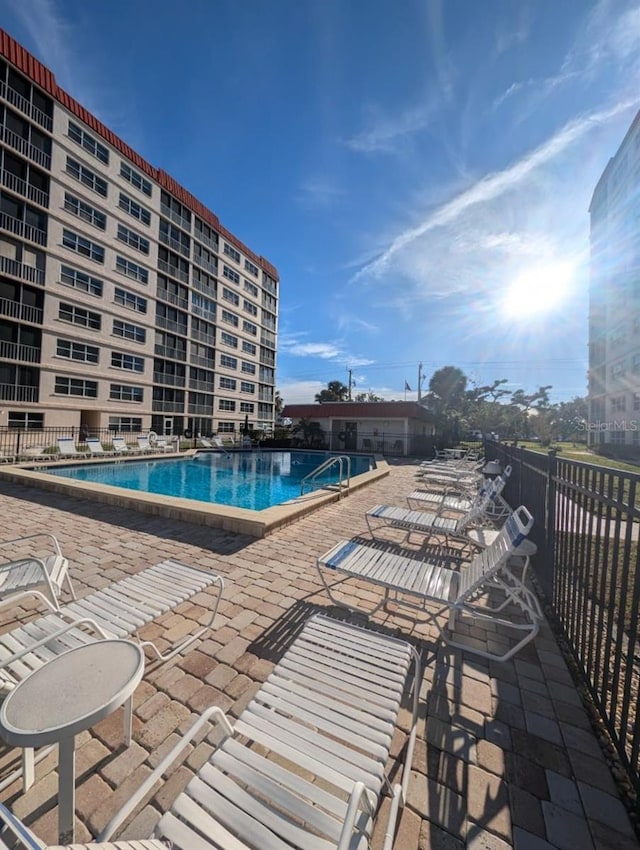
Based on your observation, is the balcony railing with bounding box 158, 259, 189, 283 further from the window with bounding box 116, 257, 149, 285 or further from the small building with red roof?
the small building with red roof

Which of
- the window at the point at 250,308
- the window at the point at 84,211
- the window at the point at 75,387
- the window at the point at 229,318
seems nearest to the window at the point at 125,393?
the window at the point at 75,387

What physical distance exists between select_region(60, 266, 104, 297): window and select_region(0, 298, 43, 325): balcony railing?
2.52 m

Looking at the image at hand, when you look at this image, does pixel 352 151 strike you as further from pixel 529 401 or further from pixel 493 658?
pixel 529 401

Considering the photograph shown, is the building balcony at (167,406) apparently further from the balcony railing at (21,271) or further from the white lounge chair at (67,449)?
the white lounge chair at (67,449)

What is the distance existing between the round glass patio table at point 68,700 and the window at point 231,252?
37.7 meters

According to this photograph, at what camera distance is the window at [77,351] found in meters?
20.3

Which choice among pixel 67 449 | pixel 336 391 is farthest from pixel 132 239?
pixel 336 391

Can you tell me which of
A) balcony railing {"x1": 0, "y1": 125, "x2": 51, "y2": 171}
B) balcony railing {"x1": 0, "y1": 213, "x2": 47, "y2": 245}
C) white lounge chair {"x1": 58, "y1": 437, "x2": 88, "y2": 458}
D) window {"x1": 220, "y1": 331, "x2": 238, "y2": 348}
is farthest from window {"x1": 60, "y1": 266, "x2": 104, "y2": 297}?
window {"x1": 220, "y1": 331, "x2": 238, "y2": 348}

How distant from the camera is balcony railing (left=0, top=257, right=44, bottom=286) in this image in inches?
691

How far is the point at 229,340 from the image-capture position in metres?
35.0

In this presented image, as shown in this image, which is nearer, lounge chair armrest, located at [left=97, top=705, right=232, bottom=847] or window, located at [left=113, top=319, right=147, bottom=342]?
lounge chair armrest, located at [left=97, top=705, right=232, bottom=847]

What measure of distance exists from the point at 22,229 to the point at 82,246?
3.27 meters

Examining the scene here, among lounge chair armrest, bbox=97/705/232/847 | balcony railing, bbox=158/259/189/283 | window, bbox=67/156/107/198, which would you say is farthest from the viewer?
balcony railing, bbox=158/259/189/283

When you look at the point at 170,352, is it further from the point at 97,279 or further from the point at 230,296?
the point at 230,296
